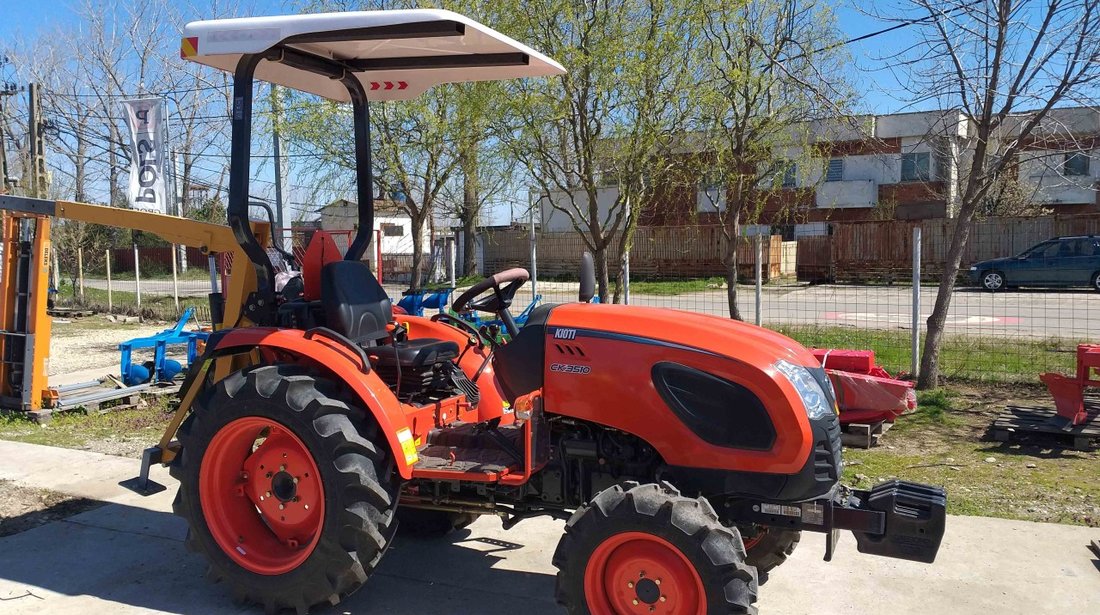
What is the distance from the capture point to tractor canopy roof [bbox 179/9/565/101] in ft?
11.9

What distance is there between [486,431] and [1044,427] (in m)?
4.61

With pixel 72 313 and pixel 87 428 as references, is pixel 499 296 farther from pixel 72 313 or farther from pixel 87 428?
pixel 72 313

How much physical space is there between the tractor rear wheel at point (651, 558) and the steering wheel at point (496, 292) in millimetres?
1270

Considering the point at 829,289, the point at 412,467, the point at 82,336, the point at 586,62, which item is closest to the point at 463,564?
the point at 412,467

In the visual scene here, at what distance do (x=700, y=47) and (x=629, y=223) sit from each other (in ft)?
6.38

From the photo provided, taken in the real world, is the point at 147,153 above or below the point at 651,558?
above

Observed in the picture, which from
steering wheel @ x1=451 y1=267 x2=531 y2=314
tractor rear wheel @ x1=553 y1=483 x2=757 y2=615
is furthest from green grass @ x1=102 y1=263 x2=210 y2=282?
tractor rear wheel @ x1=553 y1=483 x2=757 y2=615

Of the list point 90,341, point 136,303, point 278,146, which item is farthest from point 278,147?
point 136,303

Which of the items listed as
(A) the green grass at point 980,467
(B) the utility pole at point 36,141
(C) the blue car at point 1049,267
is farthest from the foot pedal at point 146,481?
(C) the blue car at point 1049,267

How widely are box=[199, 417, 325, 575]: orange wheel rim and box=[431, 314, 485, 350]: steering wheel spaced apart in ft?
4.30

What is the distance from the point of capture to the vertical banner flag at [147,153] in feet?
47.3

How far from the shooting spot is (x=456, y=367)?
4754 mm

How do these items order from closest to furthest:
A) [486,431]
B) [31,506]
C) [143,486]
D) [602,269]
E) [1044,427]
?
[486,431], [143,486], [31,506], [1044,427], [602,269]

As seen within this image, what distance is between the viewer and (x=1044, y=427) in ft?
21.2
